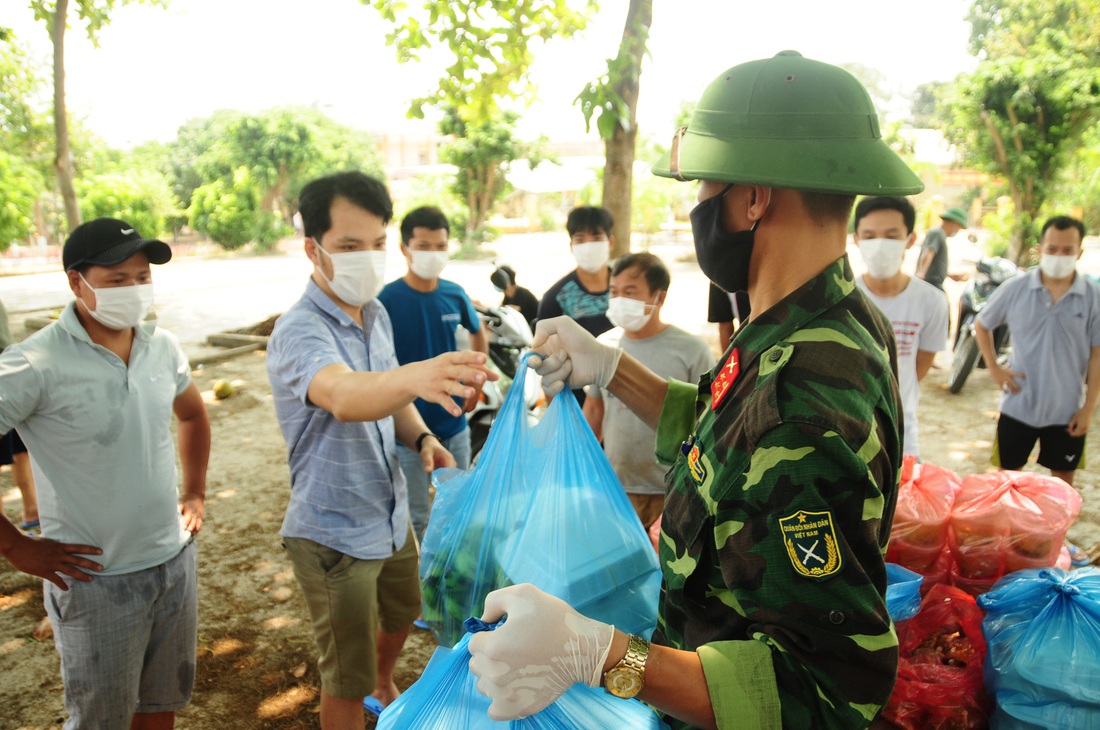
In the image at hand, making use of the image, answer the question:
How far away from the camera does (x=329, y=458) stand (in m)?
2.15

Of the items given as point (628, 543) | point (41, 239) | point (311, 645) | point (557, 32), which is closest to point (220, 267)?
point (41, 239)

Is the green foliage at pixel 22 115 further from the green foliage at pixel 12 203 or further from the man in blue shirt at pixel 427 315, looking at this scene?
the man in blue shirt at pixel 427 315

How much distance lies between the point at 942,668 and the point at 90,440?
7.66ft

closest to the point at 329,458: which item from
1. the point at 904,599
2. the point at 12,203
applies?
the point at 904,599

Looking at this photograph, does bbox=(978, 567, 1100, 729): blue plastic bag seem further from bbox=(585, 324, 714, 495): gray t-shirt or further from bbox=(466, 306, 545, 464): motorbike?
bbox=(466, 306, 545, 464): motorbike

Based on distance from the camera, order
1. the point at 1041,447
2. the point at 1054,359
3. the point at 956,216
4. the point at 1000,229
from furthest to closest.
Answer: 1. the point at 1000,229
2. the point at 956,216
3. the point at 1041,447
4. the point at 1054,359

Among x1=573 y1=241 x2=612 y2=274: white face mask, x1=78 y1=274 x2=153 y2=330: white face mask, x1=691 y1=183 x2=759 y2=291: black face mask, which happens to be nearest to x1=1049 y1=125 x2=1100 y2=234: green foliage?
x1=573 y1=241 x2=612 y2=274: white face mask

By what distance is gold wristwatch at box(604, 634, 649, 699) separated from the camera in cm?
99

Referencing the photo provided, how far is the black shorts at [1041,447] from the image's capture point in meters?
3.80

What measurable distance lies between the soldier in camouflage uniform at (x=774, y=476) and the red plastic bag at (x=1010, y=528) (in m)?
1.28

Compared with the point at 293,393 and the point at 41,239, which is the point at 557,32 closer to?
the point at 293,393

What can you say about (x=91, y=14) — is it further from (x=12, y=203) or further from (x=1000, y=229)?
(x=1000, y=229)

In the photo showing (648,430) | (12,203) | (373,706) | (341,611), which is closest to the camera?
(341,611)

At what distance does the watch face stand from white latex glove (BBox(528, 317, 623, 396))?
35.2 inches
